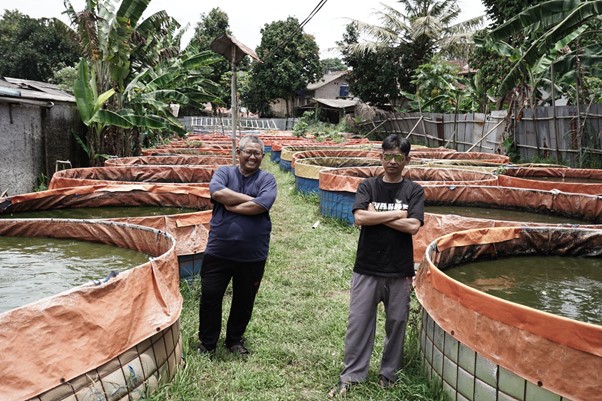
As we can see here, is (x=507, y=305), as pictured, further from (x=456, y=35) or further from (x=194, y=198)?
(x=456, y=35)

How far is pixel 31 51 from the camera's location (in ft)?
119

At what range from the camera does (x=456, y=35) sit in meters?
24.2

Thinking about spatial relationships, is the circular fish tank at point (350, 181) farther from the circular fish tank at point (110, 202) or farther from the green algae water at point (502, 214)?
the circular fish tank at point (110, 202)

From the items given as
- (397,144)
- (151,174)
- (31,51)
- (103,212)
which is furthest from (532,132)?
(31,51)

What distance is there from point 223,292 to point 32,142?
750 cm

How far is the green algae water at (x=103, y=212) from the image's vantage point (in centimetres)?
642

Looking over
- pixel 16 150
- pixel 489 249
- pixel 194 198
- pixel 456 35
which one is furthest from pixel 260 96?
pixel 489 249

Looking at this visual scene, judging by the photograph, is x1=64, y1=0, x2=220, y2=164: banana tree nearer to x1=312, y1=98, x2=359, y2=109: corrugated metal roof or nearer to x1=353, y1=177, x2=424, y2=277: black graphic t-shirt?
x1=353, y1=177, x2=424, y2=277: black graphic t-shirt

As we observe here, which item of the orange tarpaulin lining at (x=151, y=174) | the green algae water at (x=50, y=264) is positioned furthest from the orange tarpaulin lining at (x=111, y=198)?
the orange tarpaulin lining at (x=151, y=174)

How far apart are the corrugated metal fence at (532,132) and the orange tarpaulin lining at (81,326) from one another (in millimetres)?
11817

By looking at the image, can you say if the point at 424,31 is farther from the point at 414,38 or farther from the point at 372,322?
the point at 372,322

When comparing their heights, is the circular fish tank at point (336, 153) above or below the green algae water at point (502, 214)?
above

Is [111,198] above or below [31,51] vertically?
below

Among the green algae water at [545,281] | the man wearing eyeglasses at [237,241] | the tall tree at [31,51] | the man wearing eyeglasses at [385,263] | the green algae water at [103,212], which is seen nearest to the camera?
the man wearing eyeglasses at [385,263]
